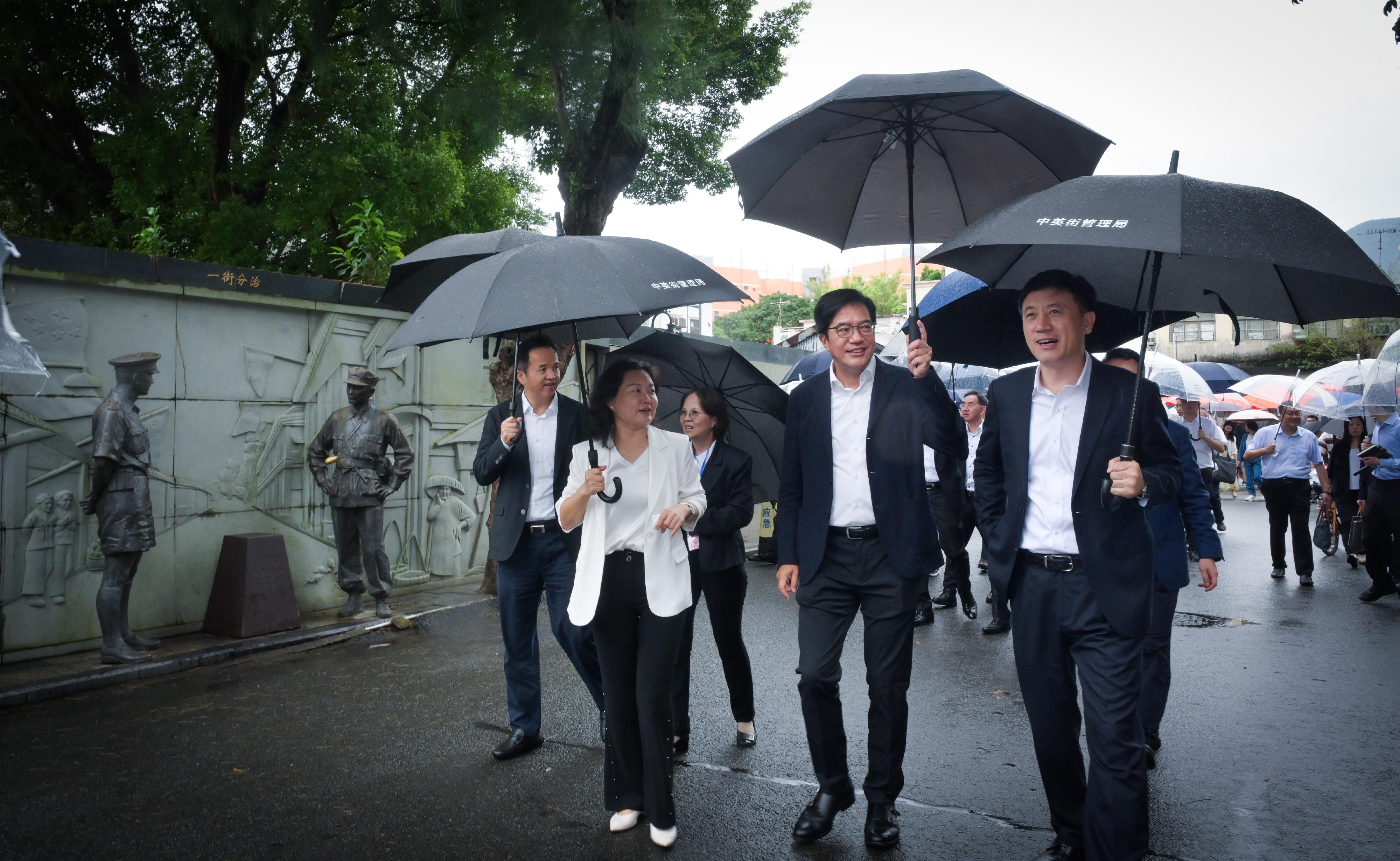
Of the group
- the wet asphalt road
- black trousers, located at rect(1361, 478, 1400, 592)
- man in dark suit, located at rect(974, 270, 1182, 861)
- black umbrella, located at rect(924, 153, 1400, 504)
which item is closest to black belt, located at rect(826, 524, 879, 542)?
man in dark suit, located at rect(974, 270, 1182, 861)

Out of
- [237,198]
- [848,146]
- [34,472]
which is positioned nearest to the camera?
[848,146]

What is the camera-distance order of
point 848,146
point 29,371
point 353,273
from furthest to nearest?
point 353,273 → point 29,371 → point 848,146

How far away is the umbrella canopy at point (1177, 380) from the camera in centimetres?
1099

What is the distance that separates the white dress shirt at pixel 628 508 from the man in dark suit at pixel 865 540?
0.55 meters

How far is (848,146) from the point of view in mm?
A: 4512

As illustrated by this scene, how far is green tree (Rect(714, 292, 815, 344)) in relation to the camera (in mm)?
80562

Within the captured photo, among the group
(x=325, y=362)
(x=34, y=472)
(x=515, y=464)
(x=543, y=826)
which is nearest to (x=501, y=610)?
Answer: (x=515, y=464)

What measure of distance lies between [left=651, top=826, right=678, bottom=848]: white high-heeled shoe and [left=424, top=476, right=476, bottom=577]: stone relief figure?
6.68m

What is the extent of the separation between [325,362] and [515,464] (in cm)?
481

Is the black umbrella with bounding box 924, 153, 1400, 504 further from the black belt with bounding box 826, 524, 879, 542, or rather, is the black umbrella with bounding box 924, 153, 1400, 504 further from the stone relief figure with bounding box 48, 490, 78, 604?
the stone relief figure with bounding box 48, 490, 78, 604

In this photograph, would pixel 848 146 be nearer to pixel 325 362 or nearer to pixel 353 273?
pixel 325 362

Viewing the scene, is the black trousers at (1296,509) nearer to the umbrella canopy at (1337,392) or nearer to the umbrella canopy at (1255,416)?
the umbrella canopy at (1337,392)

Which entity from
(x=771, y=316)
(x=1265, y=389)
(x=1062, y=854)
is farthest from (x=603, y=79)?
(x=771, y=316)

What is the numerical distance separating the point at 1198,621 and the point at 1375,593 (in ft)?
8.50
